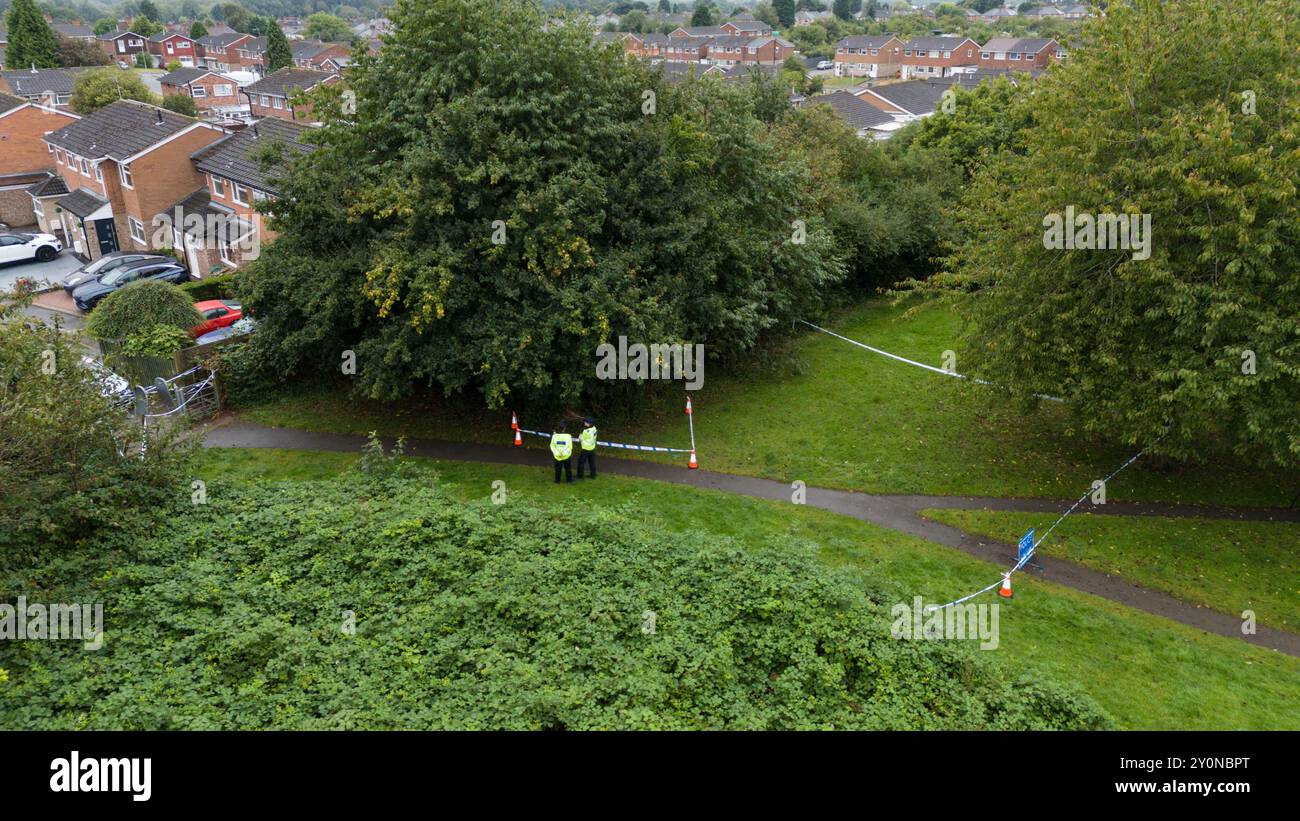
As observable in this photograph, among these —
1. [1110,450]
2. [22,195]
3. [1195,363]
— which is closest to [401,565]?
[1195,363]

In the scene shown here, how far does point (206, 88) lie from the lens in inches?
3073

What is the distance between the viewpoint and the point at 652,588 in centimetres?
1198

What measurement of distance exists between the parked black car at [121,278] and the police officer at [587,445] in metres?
20.5

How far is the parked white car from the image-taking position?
38438 mm

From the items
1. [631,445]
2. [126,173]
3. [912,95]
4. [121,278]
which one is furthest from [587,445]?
[912,95]

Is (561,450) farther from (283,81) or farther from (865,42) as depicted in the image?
(865,42)

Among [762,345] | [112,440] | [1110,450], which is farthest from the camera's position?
[762,345]

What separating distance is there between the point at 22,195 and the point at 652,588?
51952 mm

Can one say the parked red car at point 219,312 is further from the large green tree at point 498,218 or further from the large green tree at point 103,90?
the large green tree at point 103,90

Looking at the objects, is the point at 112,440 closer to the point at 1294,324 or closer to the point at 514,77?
the point at 514,77

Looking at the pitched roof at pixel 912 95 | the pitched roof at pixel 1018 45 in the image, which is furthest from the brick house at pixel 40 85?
the pitched roof at pixel 1018 45

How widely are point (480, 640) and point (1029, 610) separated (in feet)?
29.7

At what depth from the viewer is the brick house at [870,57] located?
375 feet
